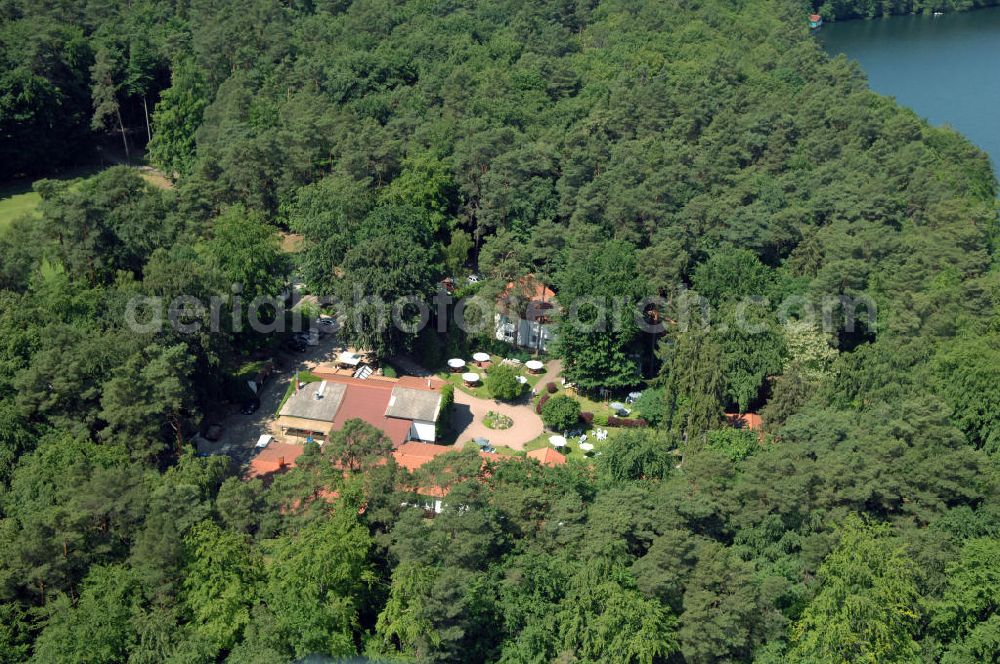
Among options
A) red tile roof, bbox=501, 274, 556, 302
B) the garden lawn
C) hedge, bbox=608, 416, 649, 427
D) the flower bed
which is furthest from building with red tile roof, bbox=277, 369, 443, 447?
hedge, bbox=608, 416, 649, 427

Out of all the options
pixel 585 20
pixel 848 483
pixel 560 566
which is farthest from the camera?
pixel 585 20

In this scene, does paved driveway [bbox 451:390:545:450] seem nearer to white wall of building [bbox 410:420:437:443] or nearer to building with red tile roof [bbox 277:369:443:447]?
white wall of building [bbox 410:420:437:443]

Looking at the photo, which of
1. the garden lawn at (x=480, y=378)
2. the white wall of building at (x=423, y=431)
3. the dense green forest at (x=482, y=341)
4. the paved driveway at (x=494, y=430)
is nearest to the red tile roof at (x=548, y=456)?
the paved driveway at (x=494, y=430)

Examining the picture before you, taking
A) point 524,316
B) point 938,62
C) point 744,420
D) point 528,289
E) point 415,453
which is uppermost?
point 938,62

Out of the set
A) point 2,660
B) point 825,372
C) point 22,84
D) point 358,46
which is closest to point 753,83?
point 358,46

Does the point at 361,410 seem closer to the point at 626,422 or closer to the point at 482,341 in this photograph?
the point at 482,341

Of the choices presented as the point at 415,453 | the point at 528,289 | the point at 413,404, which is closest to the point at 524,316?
the point at 528,289

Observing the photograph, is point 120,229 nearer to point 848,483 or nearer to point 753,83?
point 848,483
